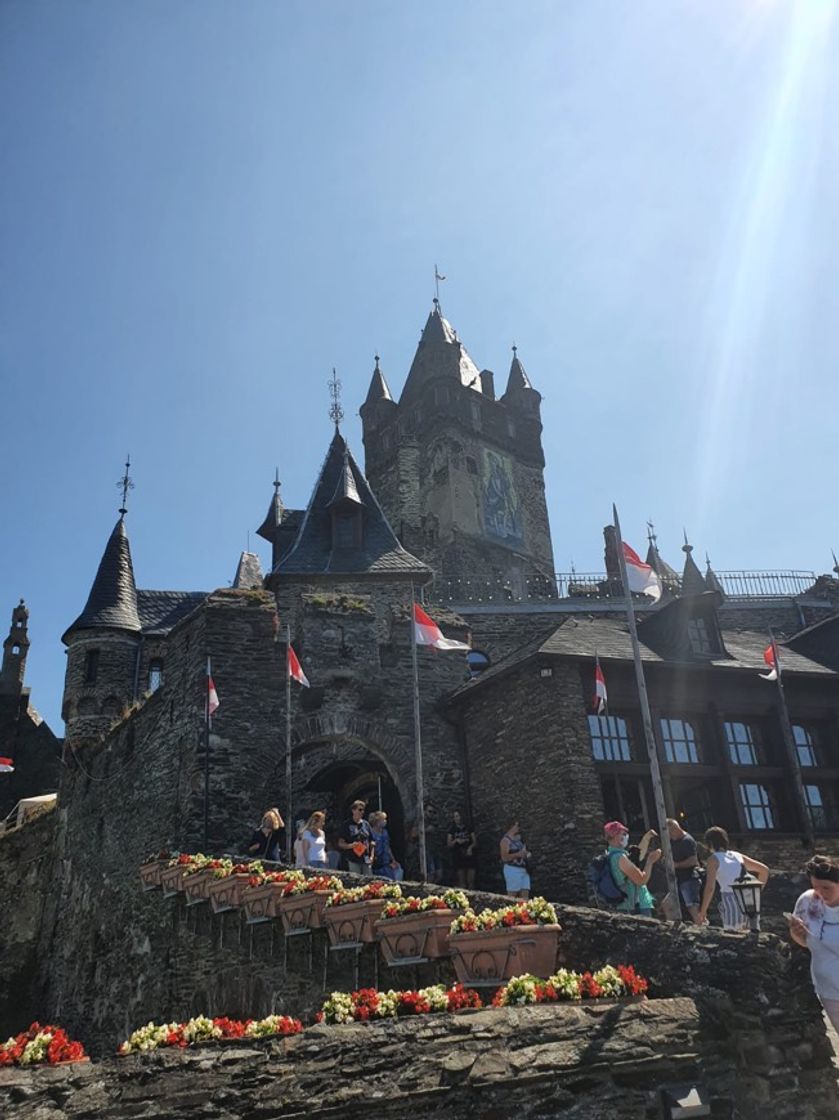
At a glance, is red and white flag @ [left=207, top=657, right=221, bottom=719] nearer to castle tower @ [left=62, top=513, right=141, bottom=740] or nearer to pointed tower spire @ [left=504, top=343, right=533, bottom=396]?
castle tower @ [left=62, top=513, right=141, bottom=740]

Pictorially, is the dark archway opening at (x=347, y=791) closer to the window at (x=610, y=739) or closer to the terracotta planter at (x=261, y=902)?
the window at (x=610, y=739)

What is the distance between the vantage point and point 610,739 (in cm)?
1669

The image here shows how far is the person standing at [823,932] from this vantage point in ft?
19.0

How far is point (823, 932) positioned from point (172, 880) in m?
11.5

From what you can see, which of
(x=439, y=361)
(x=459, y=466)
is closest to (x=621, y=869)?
(x=459, y=466)

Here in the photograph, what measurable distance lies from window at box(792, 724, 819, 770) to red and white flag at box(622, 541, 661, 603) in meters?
5.93

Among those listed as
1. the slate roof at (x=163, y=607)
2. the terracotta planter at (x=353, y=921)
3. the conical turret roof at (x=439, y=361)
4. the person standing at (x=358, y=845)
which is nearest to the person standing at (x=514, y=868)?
the person standing at (x=358, y=845)

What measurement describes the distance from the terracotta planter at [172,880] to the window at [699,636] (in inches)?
435

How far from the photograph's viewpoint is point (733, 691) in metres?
18.3

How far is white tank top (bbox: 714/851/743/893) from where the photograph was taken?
30.4 feet

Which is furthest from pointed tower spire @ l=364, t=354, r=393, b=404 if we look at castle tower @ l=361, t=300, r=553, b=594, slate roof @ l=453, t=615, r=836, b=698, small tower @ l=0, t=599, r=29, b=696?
slate roof @ l=453, t=615, r=836, b=698

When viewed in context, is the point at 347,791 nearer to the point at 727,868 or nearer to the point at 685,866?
the point at 685,866

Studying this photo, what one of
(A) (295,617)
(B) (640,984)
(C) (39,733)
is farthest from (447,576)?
(B) (640,984)

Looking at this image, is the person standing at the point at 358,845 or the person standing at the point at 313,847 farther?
the person standing at the point at 358,845
